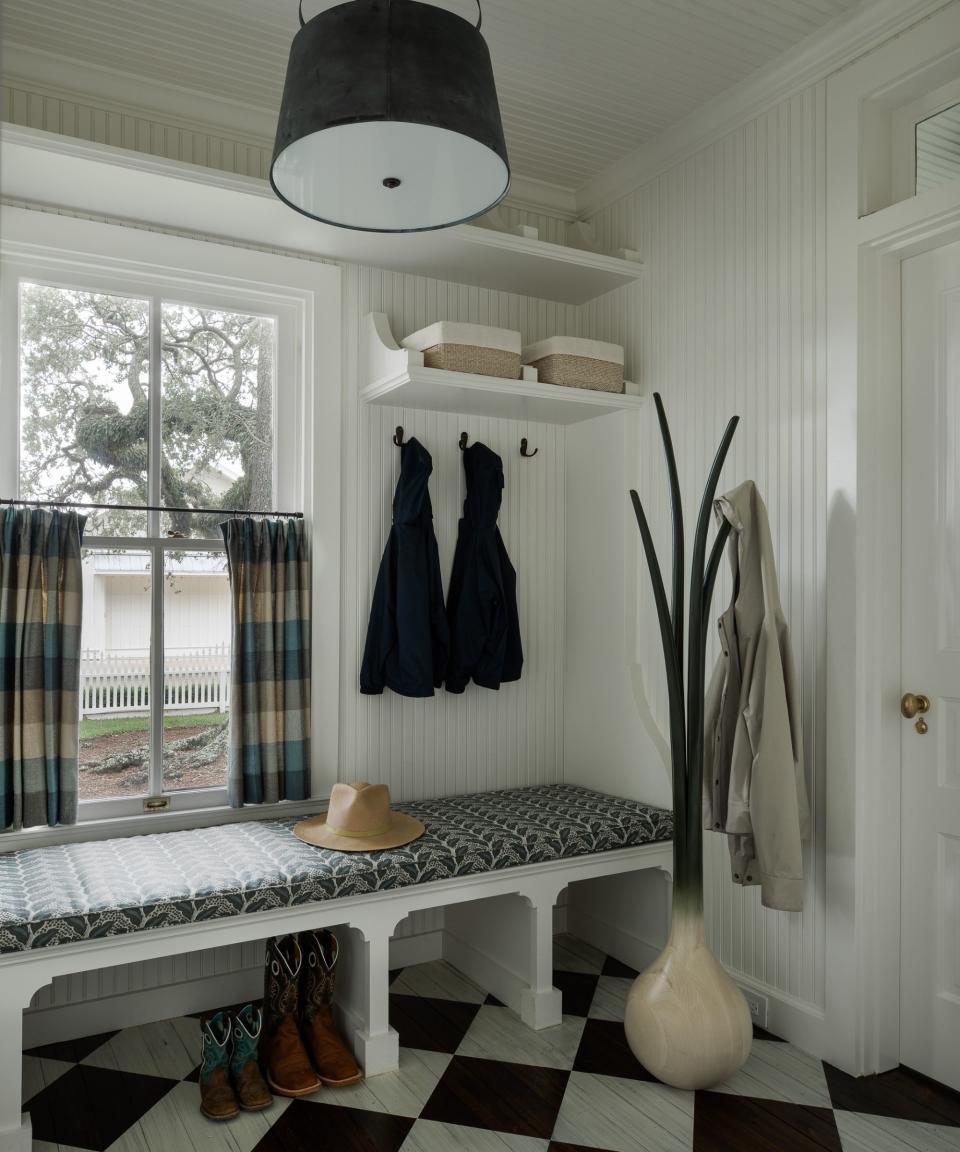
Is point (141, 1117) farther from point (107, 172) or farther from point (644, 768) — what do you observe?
point (107, 172)

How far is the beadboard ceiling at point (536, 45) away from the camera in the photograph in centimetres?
237

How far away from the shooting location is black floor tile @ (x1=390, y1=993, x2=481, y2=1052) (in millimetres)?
2568

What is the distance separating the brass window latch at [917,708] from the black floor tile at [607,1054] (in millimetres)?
1130

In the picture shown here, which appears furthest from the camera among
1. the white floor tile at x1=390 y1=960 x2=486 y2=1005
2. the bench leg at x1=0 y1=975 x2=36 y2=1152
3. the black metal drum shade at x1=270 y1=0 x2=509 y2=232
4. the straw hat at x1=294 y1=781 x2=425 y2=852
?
the white floor tile at x1=390 y1=960 x2=486 y2=1005

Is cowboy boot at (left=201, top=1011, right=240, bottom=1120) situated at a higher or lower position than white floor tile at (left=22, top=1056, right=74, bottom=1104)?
higher

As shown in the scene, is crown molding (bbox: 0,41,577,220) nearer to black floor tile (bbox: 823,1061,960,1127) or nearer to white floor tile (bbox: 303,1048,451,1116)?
white floor tile (bbox: 303,1048,451,1116)

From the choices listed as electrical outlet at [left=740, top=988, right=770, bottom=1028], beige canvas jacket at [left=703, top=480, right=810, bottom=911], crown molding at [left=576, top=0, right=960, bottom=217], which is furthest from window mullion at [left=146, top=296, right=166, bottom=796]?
electrical outlet at [left=740, top=988, right=770, bottom=1028]

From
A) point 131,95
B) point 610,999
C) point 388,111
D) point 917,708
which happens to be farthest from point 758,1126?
point 131,95

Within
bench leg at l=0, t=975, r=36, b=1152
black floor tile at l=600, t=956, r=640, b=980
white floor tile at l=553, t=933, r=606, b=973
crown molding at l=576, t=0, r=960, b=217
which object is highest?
crown molding at l=576, t=0, r=960, b=217

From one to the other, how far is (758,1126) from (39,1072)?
1.81 m

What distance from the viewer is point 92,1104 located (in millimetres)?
2238

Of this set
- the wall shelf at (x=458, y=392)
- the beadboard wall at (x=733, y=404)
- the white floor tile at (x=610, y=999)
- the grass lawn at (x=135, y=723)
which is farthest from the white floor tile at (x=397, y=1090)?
the wall shelf at (x=458, y=392)

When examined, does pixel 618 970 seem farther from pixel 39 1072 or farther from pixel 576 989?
pixel 39 1072

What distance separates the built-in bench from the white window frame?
0.75ft
